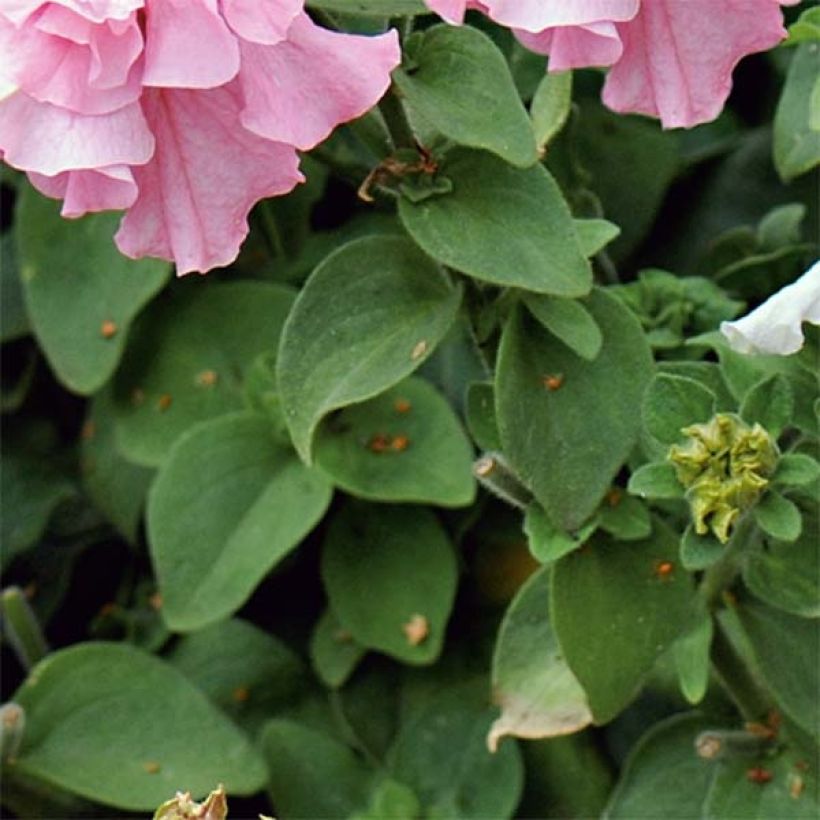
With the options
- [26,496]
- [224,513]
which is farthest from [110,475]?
[224,513]

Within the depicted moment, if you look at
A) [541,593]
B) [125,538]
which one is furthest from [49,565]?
[541,593]

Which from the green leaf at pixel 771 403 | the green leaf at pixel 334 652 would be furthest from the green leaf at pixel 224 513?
the green leaf at pixel 771 403

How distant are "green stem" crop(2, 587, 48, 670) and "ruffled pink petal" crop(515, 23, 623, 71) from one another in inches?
21.5

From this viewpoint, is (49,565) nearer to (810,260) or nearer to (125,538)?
(125,538)

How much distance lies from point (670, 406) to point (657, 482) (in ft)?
0.11

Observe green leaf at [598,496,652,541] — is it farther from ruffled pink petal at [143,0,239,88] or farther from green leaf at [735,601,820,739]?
ruffled pink petal at [143,0,239,88]

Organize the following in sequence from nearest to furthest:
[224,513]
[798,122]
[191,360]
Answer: [798,122] → [224,513] → [191,360]

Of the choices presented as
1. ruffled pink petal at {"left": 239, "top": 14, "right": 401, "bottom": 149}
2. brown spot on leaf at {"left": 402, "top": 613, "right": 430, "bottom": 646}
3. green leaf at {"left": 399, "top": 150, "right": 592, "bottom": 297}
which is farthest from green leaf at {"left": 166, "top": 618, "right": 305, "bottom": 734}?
ruffled pink petal at {"left": 239, "top": 14, "right": 401, "bottom": 149}

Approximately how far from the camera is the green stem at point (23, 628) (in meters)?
1.09

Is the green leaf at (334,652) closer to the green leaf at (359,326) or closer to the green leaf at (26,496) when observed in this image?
the green leaf at (26,496)

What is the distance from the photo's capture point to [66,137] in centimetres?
62

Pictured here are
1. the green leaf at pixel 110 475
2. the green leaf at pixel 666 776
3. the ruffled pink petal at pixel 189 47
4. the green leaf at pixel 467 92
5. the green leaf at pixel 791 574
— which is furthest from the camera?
the green leaf at pixel 110 475

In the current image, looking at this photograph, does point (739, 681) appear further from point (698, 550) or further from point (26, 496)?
point (26, 496)

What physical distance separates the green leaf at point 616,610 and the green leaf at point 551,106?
0.63 ft
